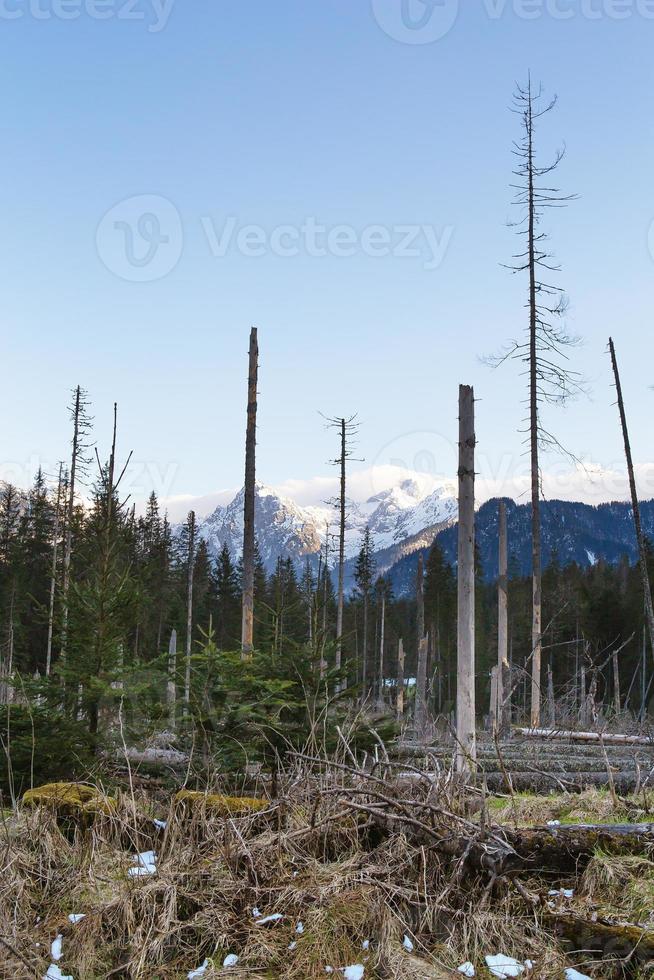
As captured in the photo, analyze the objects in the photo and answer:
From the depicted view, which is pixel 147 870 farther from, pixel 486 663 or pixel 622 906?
pixel 486 663

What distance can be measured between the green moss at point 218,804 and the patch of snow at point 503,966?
1742mm

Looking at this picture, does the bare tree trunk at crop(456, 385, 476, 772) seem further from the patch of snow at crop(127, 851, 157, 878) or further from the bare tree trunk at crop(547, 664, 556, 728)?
the patch of snow at crop(127, 851, 157, 878)

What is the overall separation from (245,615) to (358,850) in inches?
485

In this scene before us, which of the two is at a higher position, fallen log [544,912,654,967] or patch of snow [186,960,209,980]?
fallen log [544,912,654,967]

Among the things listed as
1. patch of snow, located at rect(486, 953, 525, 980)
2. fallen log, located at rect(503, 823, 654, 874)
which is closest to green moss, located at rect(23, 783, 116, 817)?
patch of snow, located at rect(486, 953, 525, 980)

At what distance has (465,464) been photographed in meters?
11.0

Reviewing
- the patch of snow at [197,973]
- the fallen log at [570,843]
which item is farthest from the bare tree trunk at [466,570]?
the patch of snow at [197,973]

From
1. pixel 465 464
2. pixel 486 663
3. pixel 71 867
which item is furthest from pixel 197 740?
pixel 486 663

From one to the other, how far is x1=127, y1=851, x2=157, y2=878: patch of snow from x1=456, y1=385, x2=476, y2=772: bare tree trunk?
5934 mm

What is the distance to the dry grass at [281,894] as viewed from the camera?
169 inches

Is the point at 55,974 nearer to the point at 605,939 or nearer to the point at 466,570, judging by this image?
the point at 605,939

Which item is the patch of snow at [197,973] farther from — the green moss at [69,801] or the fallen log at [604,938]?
the fallen log at [604,938]

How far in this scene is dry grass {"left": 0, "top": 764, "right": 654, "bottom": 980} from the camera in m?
4.30

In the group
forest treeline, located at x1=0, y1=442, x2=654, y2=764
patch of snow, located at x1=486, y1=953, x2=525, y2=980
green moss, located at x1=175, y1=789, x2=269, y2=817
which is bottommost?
patch of snow, located at x1=486, y1=953, x2=525, y2=980
